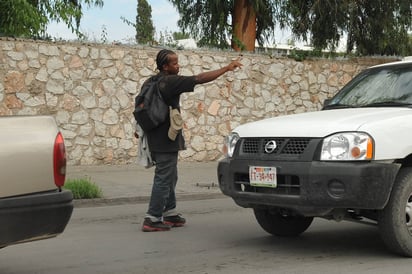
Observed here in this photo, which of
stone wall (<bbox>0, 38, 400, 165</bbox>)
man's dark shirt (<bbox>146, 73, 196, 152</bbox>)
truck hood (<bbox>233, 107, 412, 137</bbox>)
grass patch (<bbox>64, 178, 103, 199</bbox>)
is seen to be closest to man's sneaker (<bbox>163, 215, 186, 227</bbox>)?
man's dark shirt (<bbox>146, 73, 196, 152</bbox>)

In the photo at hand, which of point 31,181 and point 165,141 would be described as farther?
point 165,141

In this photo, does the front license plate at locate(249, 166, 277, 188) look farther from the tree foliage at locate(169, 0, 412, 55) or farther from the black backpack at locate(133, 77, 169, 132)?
the tree foliage at locate(169, 0, 412, 55)

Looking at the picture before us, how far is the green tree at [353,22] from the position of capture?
1672 centimetres

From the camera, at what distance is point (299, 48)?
16.3 meters

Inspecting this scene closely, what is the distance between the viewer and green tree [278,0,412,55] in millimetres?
16719

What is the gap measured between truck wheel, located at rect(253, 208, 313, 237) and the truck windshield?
4.03 feet

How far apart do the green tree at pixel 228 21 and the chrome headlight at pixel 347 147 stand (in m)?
10.5

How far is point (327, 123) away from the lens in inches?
232

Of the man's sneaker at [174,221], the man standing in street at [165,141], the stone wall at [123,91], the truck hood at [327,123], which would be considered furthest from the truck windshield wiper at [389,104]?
the stone wall at [123,91]

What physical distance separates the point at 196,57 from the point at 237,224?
7.10 metres

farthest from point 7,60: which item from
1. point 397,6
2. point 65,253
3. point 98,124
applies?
point 397,6

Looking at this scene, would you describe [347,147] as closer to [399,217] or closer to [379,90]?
[399,217]

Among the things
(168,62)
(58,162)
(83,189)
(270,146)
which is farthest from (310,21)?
(58,162)

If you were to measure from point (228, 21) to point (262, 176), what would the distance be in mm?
11427
